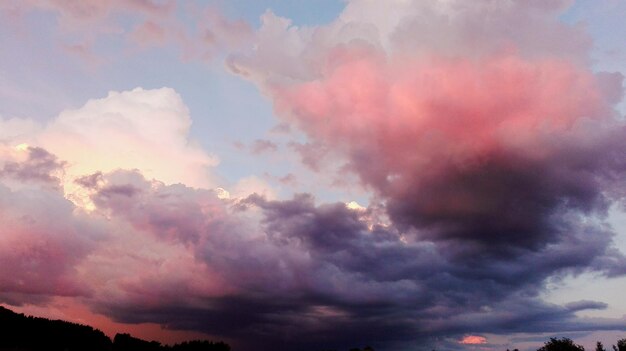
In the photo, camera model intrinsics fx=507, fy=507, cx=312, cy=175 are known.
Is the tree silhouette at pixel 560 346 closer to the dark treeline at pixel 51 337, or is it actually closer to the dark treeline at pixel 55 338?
the dark treeline at pixel 55 338

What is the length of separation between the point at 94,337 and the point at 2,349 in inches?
893

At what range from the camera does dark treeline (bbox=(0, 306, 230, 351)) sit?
94812mm

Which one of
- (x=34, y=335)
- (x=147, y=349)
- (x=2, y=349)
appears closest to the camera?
(x=2, y=349)

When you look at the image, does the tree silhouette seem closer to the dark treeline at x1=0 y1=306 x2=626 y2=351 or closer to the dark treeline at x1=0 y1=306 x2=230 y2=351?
the dark treeline at x1=0 y1=306 x2=626 y2=351

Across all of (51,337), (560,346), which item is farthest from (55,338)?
(560,346)

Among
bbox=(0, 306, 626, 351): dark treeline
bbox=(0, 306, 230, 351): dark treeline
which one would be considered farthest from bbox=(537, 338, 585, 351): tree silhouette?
bbox=(0, 306, 230, 351): dark treeline

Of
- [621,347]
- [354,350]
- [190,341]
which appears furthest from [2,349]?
[621,347]

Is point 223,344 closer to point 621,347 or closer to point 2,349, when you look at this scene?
point 2,349

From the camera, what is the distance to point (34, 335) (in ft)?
322

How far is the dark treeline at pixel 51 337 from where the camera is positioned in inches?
3733

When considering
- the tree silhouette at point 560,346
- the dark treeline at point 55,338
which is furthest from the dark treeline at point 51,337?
the tree silhouette at point 560,346

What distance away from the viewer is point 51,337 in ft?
331

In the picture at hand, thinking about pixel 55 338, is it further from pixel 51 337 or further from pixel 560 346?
pixel 560 346

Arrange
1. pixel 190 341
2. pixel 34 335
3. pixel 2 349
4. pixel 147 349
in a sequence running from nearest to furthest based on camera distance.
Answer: pixel 2 349 → pixel 34 335 → pixel 147 349 → pixel 190 341
